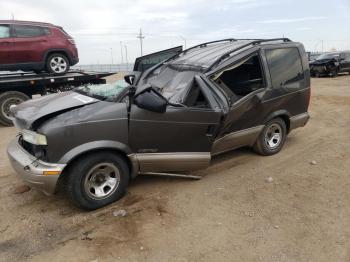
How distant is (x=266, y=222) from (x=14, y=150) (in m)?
3.09

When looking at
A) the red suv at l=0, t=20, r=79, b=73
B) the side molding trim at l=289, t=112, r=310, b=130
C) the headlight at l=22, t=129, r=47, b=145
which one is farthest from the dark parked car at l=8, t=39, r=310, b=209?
the red suv at l=0, t=20, r=79, b=73

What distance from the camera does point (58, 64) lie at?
986 cm

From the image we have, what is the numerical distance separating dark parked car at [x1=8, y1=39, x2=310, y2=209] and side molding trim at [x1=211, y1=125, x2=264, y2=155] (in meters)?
0.02

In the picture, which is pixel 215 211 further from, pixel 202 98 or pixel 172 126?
pixel 202 98

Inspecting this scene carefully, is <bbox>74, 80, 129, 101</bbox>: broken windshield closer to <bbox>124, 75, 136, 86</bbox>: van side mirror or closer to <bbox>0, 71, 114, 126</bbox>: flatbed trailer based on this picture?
<bbox>124, 75, 136, 86</bbox>: van side mirror

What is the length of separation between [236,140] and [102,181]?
6.87 ft

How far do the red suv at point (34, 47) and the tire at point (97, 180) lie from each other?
661cm

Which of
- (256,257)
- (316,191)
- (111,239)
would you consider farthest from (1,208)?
(316,191)

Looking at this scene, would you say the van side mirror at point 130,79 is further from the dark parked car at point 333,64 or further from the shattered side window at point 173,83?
the dark parked car at point 333,64

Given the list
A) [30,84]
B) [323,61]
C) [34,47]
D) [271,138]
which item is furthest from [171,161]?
[323,61]

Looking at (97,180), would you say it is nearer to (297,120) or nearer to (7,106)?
(297,120)

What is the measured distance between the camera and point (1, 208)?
13.3ft

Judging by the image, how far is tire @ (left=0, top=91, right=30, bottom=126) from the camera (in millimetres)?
8593

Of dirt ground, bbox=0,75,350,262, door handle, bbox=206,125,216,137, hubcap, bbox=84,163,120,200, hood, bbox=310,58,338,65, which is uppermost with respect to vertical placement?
hood, bbox=310,58,338,65
